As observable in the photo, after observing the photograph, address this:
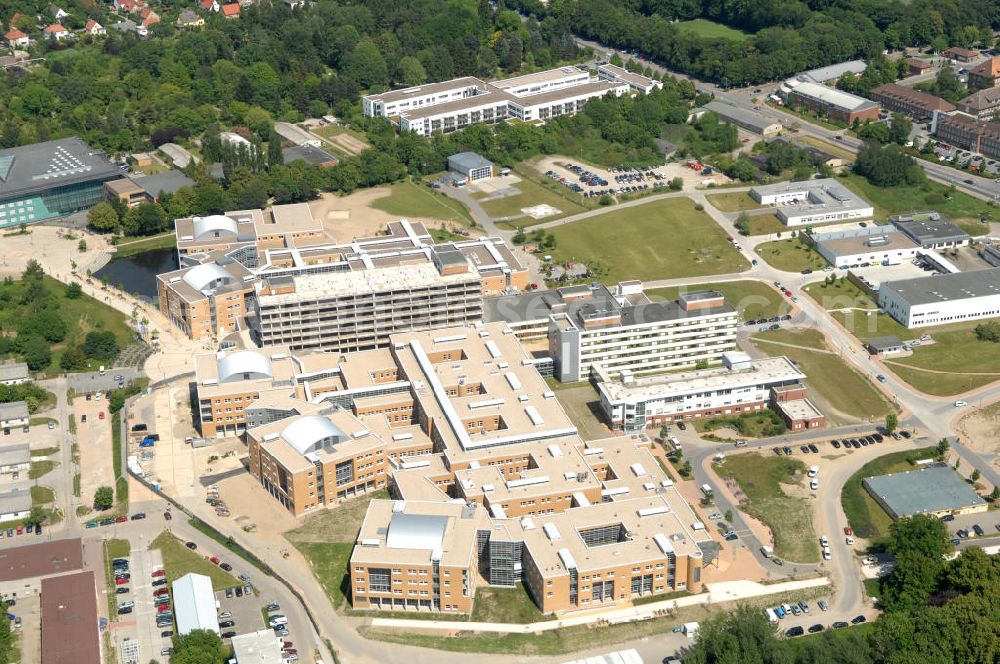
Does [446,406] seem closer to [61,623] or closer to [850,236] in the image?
[61,623]

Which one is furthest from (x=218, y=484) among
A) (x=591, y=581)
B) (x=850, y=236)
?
(x=850, y=236)

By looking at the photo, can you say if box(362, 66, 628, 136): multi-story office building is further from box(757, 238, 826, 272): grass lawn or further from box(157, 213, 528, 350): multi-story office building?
box(757, 238, 826, 272): grass lawn

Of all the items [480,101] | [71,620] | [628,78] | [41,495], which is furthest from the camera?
[628,78]

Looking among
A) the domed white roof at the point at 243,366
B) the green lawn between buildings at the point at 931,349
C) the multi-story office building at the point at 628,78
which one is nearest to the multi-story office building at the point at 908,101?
the multi-story office building at the point at 628,78

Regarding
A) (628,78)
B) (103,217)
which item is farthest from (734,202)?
(103,217)

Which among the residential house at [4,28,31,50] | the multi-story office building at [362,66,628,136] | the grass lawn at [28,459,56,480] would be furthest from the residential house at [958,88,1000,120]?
the residential house at [4,28,31,50]

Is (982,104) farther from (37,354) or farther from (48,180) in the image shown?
(37,354)

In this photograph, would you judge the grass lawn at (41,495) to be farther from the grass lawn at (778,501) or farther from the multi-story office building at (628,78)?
the multi-story office building at (628,78)
